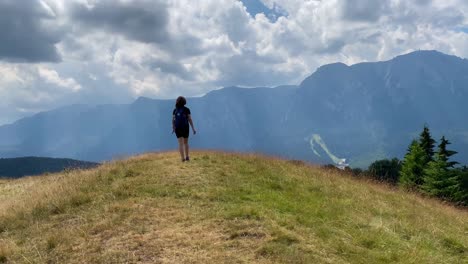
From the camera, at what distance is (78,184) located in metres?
13.7

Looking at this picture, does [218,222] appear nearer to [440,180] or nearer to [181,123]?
[181,123]

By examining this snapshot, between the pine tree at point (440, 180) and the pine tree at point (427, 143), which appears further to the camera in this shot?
the pine tree at point (427, 143)

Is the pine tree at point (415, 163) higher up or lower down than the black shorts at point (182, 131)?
lower down

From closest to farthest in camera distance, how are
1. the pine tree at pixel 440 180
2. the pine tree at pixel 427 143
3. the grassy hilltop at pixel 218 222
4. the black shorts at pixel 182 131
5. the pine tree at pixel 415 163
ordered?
1. the grassy hilltop at pixel 218 222
2. the black shorts at pixel 182 131
3. the pine tree at pixel 440 180
4. the pine tree at pixel 415 163
5. the pine tree at pixel 427 143

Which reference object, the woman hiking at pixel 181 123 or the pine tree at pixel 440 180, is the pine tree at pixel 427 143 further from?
the woman hiking at pixel 181 123

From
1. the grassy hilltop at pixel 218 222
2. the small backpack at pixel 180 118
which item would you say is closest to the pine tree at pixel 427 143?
the grassy hilltop at pixel 218 222

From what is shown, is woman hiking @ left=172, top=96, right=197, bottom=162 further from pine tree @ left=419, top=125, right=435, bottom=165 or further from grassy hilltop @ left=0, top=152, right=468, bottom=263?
pine tree @ left=419, top=125, right=435, bottom=165

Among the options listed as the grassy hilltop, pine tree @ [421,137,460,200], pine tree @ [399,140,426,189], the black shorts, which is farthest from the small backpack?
pine tree @ [399,140,426,189]

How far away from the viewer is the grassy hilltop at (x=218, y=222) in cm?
775

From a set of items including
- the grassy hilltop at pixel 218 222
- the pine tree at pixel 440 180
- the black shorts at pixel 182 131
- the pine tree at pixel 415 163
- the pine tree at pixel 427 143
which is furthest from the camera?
the pine tree at pixel 427 143

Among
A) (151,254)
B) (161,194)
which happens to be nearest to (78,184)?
(161,194)

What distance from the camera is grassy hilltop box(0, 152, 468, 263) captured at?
7754 millimetres

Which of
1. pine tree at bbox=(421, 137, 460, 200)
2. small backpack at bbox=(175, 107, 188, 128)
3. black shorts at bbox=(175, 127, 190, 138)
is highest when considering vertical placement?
small backpack at bbox=(175, 107, 188, 128)

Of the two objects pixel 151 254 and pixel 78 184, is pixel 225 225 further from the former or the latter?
pixel 78 184
